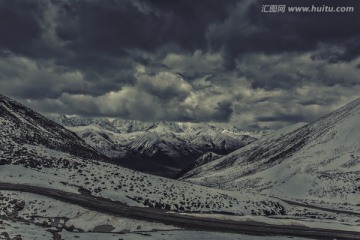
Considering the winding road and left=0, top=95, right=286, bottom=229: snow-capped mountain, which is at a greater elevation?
left=0, top=95, right=286, bottom=229: snow-capped mountain

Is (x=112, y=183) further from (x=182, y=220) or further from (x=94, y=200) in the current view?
(x=182, y=220)

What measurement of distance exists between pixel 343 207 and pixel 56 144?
133 m

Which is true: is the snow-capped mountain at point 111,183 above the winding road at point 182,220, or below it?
above

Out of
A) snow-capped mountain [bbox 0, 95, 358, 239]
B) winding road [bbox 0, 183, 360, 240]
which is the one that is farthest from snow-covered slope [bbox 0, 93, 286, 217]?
winding road [bbox 0, 183, 360, 240]

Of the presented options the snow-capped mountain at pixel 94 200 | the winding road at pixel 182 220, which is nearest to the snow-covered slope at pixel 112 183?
the snow-capped mountain at pixel 94 200

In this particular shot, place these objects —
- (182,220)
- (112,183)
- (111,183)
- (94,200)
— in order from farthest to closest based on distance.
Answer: (112,183), (111,183), (94,200), (182,220)

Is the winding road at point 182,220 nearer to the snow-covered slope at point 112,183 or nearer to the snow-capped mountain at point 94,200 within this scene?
the snow-capped mountain at point 94,200

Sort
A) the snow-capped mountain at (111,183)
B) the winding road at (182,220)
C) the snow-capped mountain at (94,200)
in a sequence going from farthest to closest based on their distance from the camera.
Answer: the snow-capped mountain at (111,183), the winding road at (182,220), the snow-capped mountain at (94,200)

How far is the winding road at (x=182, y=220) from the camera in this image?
7606 cm

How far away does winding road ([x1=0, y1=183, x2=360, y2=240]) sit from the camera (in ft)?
250

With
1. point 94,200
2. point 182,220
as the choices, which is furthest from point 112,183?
point 182,220

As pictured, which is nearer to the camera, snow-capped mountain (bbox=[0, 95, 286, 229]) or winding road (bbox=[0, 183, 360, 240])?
winding road (bbox=[0, 183, 360, 240])

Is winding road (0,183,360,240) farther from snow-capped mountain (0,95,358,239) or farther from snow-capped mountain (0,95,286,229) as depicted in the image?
snow-capped mountain (0,95,286,229)

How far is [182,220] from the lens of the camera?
82.2m
